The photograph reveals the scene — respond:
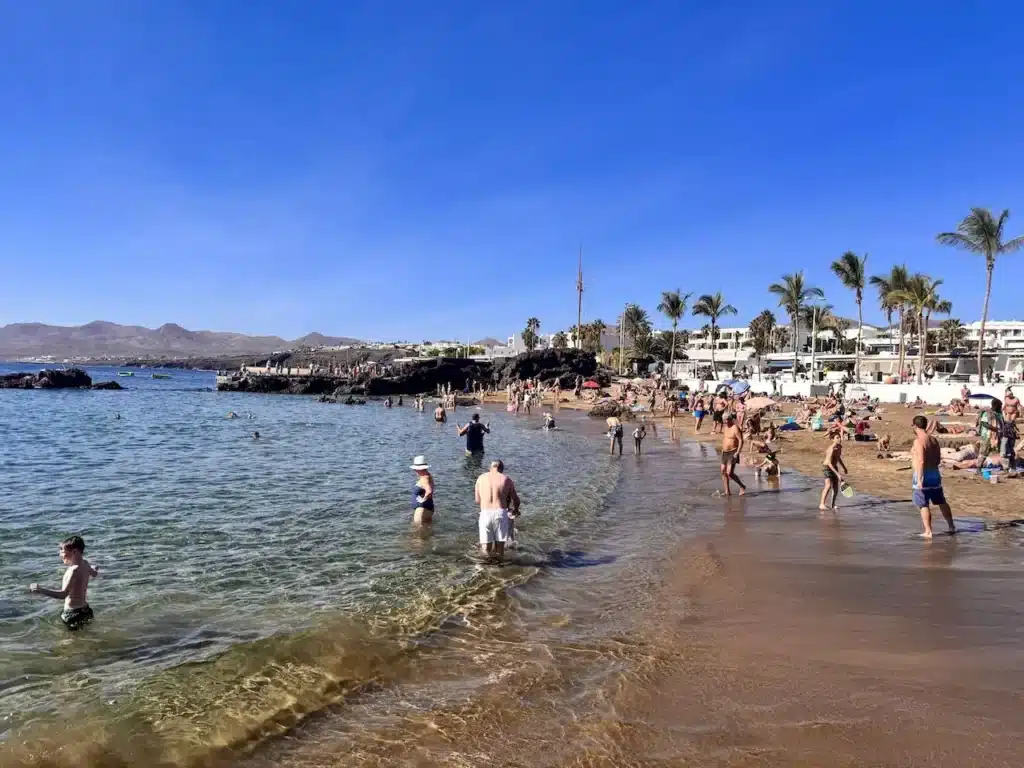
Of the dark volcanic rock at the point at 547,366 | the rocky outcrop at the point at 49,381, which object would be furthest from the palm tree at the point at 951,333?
the rocky outcrop at the point at 49,381

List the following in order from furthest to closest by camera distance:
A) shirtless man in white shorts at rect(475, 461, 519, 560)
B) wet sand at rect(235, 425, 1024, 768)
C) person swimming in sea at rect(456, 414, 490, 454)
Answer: person swimming in sea at rect(456, 414, 490, 454)
shirtless man in white shorts at rect(475, 461, 519, 560)
wet sand at rect(235, 425, 1024, 768)

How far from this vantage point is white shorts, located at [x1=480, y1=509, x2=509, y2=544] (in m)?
8.86

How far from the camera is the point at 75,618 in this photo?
6578 mm

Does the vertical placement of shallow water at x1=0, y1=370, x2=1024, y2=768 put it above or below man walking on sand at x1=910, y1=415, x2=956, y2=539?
below

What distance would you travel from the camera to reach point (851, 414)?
2783 cm

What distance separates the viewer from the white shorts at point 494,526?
886 cm

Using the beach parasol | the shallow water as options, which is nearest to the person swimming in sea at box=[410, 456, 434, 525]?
the shallow water

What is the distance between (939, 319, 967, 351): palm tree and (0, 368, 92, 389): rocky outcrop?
345ft

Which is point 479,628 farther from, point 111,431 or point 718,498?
point 111,431

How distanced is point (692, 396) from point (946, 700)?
43277 millimetres

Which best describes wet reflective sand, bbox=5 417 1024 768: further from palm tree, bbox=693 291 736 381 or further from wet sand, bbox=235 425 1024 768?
palm tree, bbox=693 291 736 381

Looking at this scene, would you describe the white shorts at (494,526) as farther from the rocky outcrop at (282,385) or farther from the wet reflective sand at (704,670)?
the rocky outcrop at (282,385)

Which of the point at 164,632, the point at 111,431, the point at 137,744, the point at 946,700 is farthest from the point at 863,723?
the point at 111,431

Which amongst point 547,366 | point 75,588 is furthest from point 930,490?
point 547,366
